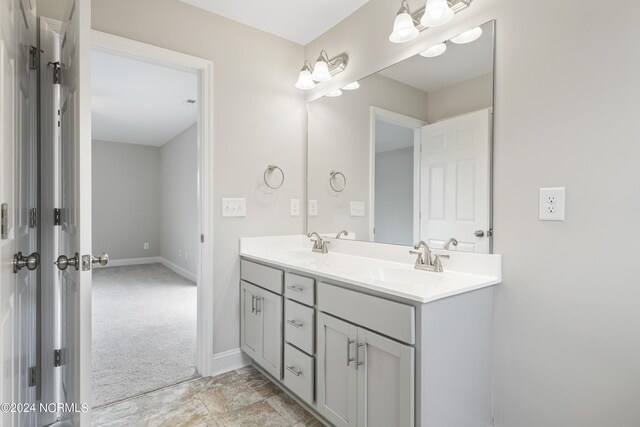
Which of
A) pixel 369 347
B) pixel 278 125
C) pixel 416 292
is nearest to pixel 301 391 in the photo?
pixel 369 347

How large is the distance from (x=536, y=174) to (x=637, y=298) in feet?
1.78

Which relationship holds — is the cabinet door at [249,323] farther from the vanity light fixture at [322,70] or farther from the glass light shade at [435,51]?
the glass light shade at [435,51]

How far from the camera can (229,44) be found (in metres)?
2.30

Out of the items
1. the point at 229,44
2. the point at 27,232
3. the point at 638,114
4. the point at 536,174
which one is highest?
the point at 229,44

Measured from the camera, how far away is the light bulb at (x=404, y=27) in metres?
1.64

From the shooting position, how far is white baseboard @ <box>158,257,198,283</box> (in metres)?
5.28

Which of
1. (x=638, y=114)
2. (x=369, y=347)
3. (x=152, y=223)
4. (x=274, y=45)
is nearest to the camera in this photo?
(x=638, y=114)

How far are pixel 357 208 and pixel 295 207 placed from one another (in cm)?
56

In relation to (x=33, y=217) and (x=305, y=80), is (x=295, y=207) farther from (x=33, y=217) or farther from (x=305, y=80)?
(x=33, y=217)

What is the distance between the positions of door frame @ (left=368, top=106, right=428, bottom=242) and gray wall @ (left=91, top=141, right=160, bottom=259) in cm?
580

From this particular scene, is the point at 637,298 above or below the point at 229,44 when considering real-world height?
below

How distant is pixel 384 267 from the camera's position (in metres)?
1.82

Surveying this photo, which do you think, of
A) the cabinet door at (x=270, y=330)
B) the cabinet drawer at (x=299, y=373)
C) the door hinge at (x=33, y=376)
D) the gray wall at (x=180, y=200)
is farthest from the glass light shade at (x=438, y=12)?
the gray wall at (x=180, y=200)

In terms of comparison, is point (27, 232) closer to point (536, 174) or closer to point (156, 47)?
point (156, 47)
